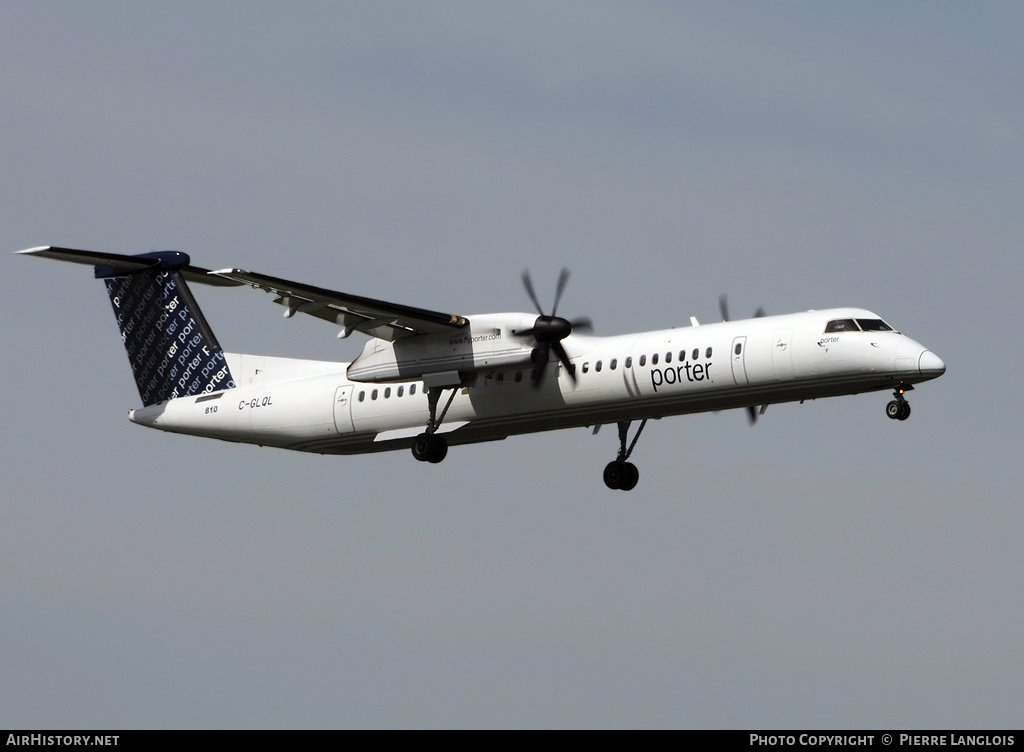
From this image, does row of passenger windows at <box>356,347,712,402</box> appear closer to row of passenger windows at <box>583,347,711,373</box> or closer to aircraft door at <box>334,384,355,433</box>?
row of passenger windows at <box>583,347,711,373</box>

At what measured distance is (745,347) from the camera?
29.4m

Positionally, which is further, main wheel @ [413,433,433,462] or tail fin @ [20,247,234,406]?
tail fin @ [20,247,234,406]

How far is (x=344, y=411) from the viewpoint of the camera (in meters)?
33.4

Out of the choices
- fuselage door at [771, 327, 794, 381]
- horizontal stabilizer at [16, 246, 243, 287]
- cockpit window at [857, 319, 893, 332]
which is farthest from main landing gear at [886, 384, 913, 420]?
horizontal stabilizer at [16, 246, 243, 287]

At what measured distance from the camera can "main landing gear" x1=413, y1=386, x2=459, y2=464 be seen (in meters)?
32.0

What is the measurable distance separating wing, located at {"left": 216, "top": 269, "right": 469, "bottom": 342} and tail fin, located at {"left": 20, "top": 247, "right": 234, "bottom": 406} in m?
4.82

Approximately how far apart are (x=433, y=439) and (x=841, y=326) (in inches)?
316

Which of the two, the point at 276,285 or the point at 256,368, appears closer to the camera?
the point at 276,285

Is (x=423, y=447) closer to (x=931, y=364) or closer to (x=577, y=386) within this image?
(x=577, y=386)

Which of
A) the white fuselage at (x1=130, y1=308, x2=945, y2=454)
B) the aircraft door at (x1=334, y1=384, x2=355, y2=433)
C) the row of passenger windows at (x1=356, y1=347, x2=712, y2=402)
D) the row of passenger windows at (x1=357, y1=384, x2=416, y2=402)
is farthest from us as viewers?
the aircraft door at (x1=334, y1=384, x2=355, y2=433)

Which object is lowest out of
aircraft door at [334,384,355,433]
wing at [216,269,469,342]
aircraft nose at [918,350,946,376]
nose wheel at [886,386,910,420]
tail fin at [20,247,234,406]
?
nose wheel at [886,386,910,420]

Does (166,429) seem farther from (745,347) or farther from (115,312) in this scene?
(745,347)
